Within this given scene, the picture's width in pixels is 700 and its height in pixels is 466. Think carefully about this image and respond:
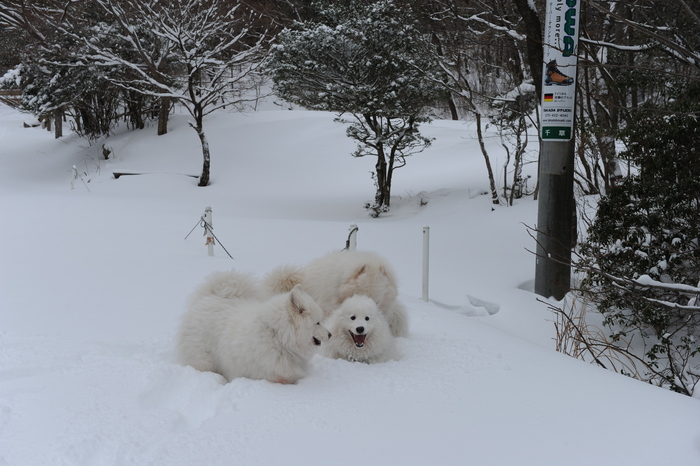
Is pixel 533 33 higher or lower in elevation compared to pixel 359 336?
higher

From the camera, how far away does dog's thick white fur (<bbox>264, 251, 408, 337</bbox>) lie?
4.70m

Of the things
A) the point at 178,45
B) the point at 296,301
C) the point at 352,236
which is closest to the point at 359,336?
the point at 296,301

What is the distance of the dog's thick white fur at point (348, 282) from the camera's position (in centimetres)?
470

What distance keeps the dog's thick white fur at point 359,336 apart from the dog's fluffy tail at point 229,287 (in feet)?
2.39

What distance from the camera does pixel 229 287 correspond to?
14.3 feet

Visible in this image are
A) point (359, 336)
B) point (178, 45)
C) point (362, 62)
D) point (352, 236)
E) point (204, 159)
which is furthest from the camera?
point (204, 159)

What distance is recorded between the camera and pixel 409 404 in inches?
127

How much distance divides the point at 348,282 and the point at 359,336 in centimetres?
73

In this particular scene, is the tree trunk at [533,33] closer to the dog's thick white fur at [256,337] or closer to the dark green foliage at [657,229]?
the dark green foliage at [657,229]

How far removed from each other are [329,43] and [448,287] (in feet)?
29.6

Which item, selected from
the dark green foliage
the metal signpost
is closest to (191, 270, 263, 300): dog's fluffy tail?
the dark green foliage

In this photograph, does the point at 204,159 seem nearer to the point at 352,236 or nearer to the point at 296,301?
the point at 352,236

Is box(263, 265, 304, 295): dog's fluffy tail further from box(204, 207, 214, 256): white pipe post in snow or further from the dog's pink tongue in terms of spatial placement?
box(204, 207, 214, 256): white pipe post in snow

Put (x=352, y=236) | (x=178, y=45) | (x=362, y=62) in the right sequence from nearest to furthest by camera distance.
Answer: (x=352, y=236)
(x=362, y=62)
(x=178, y=45)
